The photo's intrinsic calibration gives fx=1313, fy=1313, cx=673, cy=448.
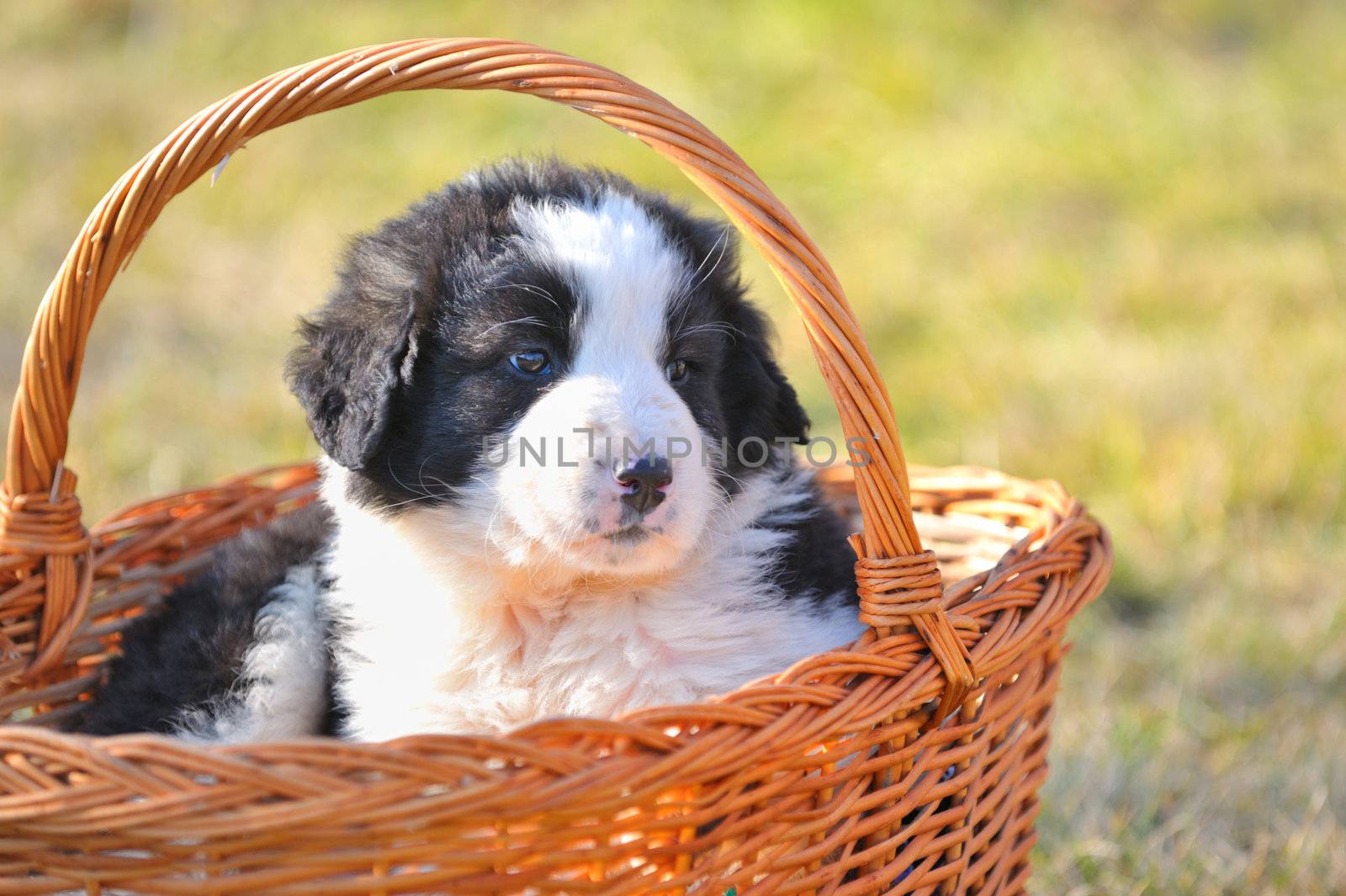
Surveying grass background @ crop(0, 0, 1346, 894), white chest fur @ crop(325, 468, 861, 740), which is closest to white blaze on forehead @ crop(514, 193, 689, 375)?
white chest fur @ crop(325, 468, 861, 740)

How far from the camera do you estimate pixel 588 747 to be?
6.08 ft

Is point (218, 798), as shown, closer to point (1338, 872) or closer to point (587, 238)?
point (587, 238)

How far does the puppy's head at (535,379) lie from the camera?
2225mm

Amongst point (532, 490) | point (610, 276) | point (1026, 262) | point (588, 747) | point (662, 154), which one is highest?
point (1026, 262)

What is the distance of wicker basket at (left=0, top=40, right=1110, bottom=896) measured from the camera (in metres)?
1.73

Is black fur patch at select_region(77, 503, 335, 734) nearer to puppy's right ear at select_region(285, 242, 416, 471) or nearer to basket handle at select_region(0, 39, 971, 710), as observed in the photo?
puppy's right ear at select_region(285, 242, 416, 471)

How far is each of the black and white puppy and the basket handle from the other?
305mm

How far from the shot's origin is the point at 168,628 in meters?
2.95

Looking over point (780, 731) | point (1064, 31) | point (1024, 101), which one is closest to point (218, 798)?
point (780, 731)

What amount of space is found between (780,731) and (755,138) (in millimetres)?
6003

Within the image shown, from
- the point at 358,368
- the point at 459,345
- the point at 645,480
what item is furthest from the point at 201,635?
the point at 645,480

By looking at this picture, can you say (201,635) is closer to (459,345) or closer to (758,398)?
(459,345)

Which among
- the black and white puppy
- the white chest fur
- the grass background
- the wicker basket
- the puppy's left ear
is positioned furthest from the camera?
the grass background

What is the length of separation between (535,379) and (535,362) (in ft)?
0.10
